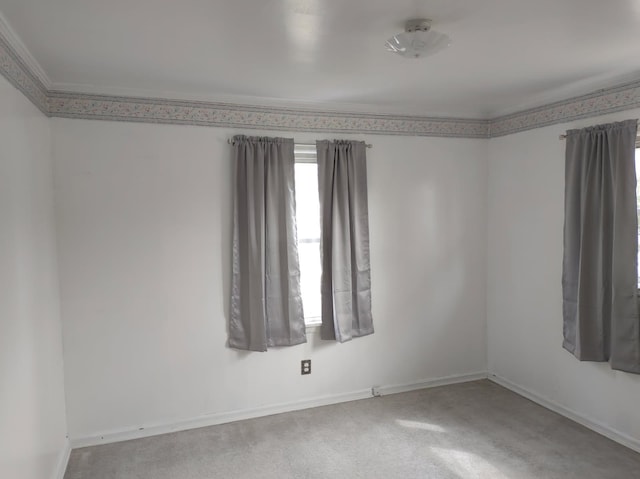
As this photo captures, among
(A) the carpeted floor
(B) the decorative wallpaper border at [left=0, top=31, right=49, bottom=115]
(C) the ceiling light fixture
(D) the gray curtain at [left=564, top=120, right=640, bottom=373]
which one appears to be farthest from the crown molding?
(D) the gray curtain at [left=564, top=120, right=640, bottom=373]

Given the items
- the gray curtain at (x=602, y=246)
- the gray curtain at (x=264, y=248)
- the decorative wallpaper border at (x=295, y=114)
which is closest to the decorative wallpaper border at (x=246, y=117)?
the decorative wallpaper border at (x=295, y=114)

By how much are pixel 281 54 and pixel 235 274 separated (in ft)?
5.36

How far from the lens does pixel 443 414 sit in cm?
363

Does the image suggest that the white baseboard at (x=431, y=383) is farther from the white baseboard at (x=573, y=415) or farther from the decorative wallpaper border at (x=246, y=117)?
the decorative wallpaper border at (x=246, y=117)

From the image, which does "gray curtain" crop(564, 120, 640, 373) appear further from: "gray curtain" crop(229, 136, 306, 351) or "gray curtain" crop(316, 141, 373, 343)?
"gray curtain" crop(229, 136, 306, 351)

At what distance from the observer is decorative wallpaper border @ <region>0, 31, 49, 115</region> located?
84.5 inches

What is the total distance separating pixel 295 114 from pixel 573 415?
308 cm

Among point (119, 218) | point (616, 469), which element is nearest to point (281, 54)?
point (119, 218)

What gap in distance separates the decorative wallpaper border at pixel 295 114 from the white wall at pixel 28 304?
209 mm

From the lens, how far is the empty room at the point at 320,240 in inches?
89.6

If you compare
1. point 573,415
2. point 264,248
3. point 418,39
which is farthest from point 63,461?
point 573,415

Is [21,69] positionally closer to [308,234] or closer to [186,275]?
[186,275]

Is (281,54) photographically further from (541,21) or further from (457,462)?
(457,462)

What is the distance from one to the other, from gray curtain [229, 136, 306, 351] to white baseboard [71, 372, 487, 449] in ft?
1.72
